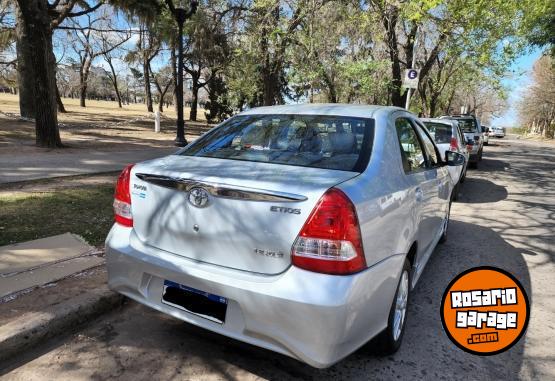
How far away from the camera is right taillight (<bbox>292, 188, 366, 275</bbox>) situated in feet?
7.44

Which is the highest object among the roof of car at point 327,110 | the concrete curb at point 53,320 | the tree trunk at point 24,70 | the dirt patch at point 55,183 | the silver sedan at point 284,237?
the tree trunk at point 24,70

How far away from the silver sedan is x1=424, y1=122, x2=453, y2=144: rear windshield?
764 centimetres

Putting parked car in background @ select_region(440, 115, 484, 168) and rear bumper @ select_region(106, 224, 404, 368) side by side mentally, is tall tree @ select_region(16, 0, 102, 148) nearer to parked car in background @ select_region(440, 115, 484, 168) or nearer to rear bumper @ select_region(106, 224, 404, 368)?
rear bumper @ select_region(106, 224, 404, 368)

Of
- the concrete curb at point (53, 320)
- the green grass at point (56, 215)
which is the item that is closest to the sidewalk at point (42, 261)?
the green grass at point (56, 215)

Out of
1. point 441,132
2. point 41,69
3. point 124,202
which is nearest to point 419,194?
point 124,202

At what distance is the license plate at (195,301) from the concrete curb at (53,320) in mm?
Answer: 957

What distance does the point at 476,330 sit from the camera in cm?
319

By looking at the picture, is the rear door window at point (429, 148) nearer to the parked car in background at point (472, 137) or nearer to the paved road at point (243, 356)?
the paved road at point (243, 356)

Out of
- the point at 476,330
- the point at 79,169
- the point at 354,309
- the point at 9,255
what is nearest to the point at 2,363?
the point at 9,255

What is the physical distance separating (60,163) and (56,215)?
14.0 feet

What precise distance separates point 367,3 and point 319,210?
13.5 meters

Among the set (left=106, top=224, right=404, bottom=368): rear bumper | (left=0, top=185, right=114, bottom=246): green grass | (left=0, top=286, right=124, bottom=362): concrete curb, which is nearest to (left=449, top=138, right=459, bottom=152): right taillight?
(left=0, top=185, right=114, bottom=246): green grass

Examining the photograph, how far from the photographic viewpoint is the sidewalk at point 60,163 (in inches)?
300

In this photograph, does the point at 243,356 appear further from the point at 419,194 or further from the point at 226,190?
the point at 419,194
